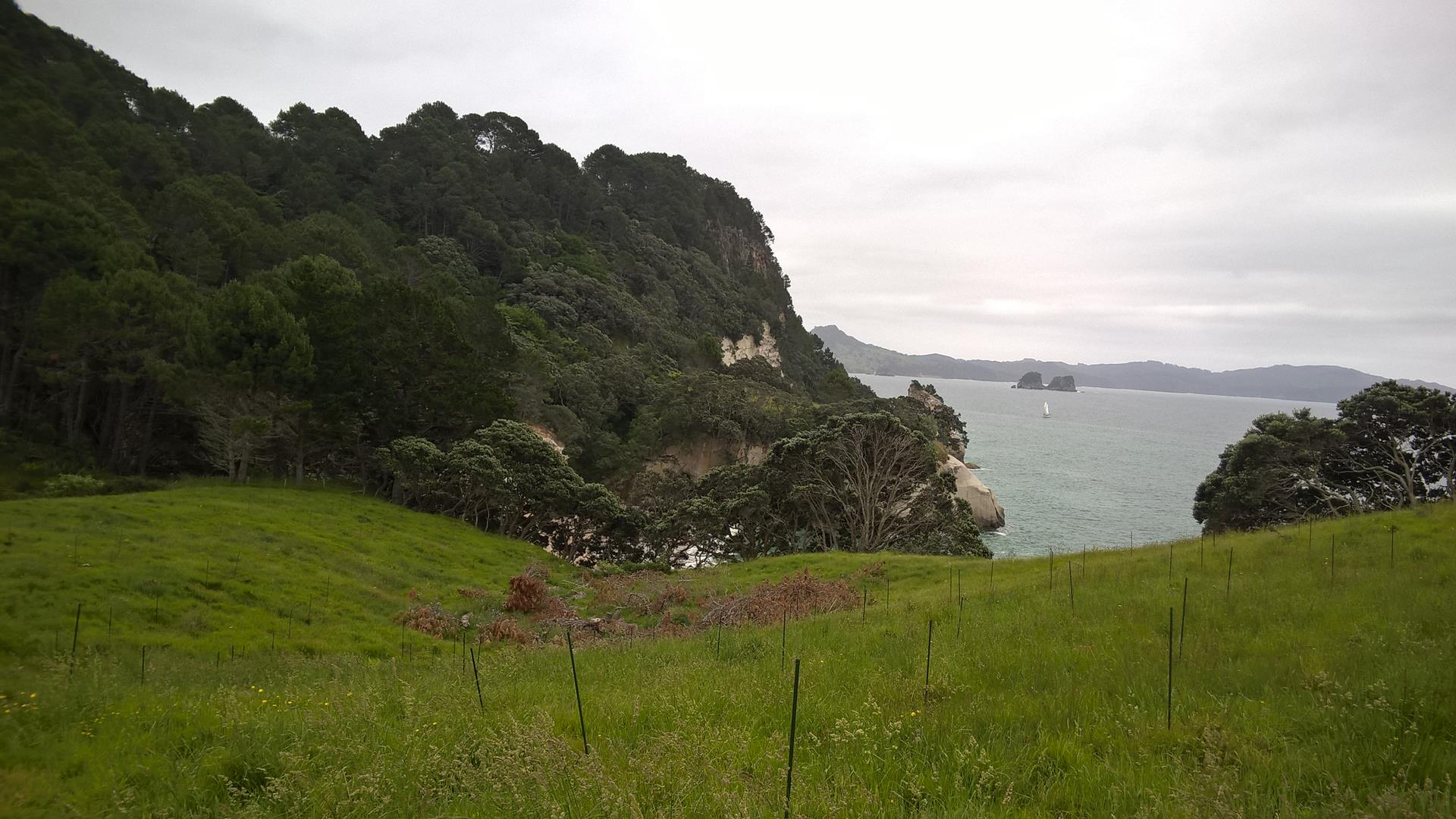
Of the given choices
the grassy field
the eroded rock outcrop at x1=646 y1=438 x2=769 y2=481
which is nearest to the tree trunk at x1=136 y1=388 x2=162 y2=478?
the grassy field

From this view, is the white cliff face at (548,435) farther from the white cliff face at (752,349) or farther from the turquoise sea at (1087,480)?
the white cliff face at (752,349)

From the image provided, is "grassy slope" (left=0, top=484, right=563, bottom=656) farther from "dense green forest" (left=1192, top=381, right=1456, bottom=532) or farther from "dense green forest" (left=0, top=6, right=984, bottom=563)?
"dense green forest" (left=1192, top=381, right=1456, bottom=532)

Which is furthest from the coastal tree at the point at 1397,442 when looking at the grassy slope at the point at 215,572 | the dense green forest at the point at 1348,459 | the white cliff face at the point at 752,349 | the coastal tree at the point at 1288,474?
the white cliff face at the point at 752,349

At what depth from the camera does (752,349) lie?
104m

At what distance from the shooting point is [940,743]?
545cm

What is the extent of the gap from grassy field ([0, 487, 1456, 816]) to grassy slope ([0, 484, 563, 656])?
19 cm

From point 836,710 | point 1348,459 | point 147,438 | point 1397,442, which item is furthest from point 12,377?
point 1397,442

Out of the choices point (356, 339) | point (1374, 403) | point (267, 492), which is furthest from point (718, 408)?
point (1374, 403)

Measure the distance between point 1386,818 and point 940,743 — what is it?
9.18ft

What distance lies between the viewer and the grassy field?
4.44 meters

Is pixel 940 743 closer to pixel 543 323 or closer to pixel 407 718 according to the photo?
pixel 407 718

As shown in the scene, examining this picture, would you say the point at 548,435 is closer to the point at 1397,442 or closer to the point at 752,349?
the point at 1397,442

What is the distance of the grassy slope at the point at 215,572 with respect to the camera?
13.0 metres

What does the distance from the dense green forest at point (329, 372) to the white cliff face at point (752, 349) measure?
71.2ft
